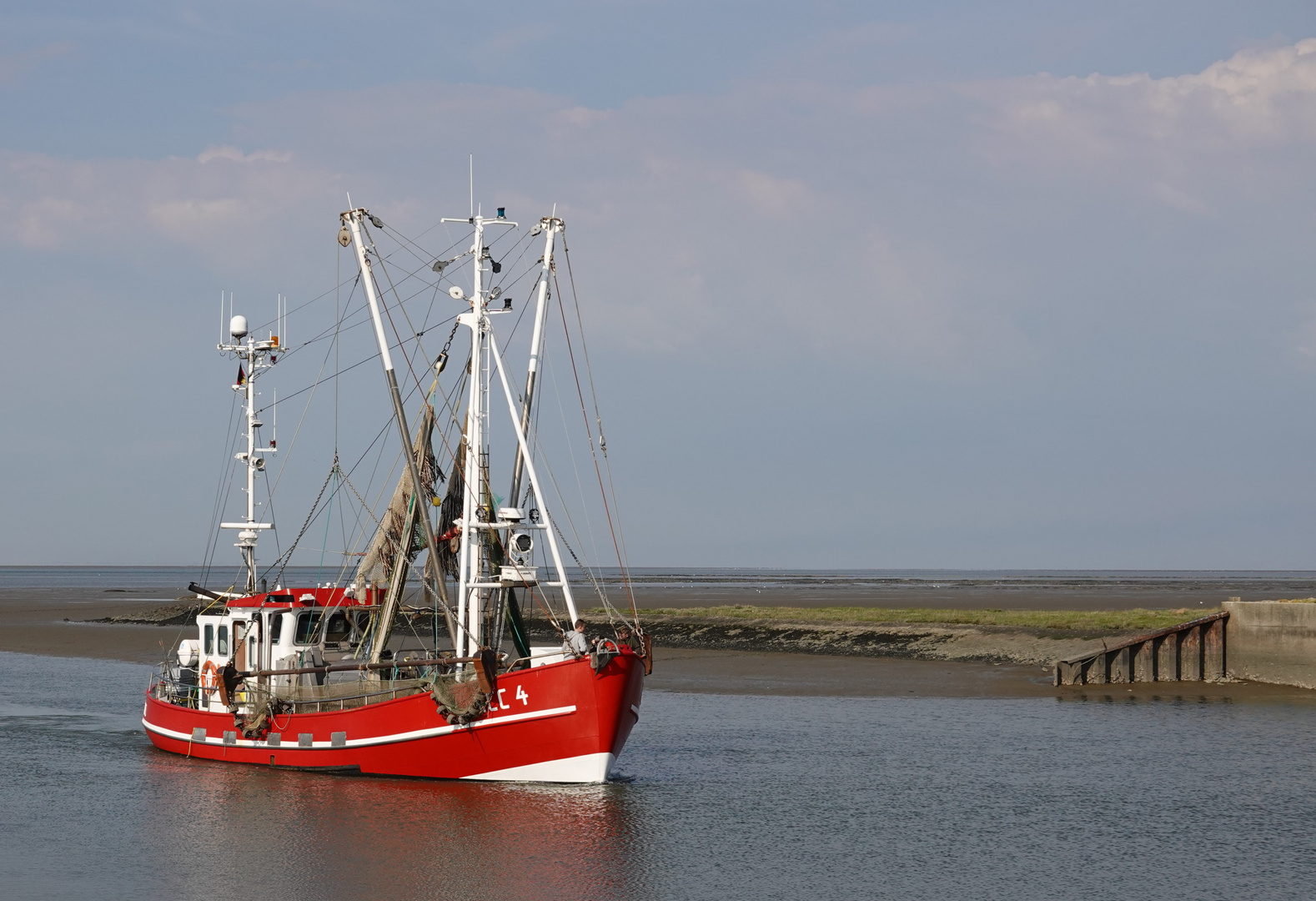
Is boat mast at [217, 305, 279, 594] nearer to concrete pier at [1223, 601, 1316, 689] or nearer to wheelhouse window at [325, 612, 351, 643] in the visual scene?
wheelhouse window at [325, 612, 351, 643]

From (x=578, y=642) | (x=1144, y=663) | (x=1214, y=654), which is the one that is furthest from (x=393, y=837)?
(x=1214, y=654)

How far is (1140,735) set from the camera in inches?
1187

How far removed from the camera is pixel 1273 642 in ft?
123

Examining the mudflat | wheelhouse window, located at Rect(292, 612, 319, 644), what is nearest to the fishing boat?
wheelhouse window, located at Rect(292, 612, 319, 644)

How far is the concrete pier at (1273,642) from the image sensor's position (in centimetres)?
3662

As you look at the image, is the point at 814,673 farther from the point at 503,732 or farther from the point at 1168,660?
the point at 503,732

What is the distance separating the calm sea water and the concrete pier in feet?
16.9

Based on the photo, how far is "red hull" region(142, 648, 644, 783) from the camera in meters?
22.6

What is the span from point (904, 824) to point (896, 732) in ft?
32.5

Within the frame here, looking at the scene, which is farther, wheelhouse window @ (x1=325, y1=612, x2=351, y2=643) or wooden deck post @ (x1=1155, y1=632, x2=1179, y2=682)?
wooden deck post @ (x1=1155, y1=632, x2=1179, y2=682)

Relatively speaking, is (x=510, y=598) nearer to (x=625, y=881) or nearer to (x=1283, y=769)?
(x=625, y=881)

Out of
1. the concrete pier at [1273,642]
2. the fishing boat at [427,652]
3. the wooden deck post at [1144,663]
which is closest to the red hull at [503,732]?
the fishing boat at [427,652]

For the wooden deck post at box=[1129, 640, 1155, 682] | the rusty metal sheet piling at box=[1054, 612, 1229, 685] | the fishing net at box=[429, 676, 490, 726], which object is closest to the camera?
the fishing net at box=[429, 676, 490, 726]

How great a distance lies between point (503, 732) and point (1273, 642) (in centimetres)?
2540
